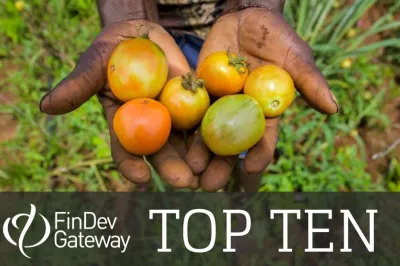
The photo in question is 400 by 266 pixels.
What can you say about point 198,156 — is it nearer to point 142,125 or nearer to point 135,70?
point 142,125

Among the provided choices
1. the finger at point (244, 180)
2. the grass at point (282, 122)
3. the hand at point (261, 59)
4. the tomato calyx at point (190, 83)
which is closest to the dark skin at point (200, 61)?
the hand at point (261, 59)

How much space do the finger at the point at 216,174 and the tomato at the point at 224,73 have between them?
11.4 inches

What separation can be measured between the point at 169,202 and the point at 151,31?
0.97 m

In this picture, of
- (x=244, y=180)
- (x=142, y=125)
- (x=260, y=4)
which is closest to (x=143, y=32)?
(x=142, y=125)

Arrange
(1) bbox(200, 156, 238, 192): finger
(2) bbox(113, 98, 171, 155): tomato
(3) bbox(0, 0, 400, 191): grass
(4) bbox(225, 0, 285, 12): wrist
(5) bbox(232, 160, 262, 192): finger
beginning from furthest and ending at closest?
(3) bbox(0, 0, 400, 191): grass < (5) bbox(232, 160, 262, 192): finger < (4) bbox(225, 0, 285, 12): wrist < (1) bbox(200, 156, 238, 192): finger < (2) bbox(113, 98, 171, 155): tomato

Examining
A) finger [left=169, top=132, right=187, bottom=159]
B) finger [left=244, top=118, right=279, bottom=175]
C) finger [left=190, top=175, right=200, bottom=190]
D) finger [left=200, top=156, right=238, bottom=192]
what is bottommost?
finger [left=190, top=175, right=200, bottom=190]

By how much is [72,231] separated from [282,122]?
1406 millimetres

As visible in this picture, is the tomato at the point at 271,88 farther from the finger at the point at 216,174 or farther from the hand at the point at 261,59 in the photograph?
the finger at the point at 216,174

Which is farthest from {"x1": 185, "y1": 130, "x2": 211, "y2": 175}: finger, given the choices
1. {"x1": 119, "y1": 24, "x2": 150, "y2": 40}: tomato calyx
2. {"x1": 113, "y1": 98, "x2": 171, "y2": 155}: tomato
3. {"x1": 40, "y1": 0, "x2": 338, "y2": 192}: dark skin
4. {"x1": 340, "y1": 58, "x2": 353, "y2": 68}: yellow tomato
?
{"x1": 340, "y1": 58, "x2": 353, "y2": 68}: yellow tomato

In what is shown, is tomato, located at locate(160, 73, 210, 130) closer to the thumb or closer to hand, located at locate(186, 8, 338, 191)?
hand, located at locate(186, 8, 338, 191)

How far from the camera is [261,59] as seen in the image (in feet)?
7.02

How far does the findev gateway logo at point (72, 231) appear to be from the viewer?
259 centimetres

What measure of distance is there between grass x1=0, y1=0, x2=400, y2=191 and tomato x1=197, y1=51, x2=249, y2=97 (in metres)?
0.76

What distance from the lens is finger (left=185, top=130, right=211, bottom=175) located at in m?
1.96
